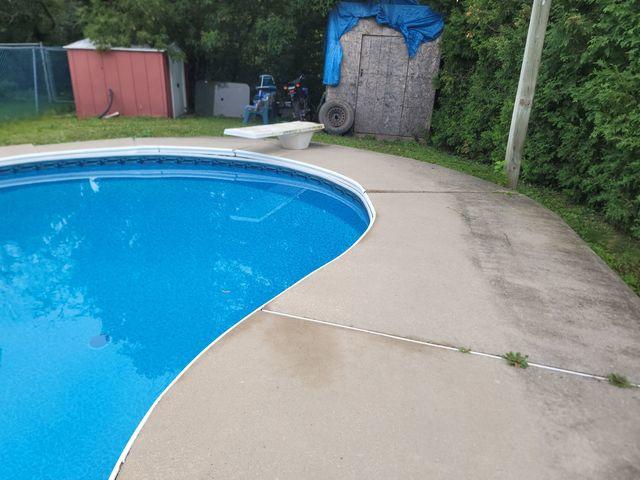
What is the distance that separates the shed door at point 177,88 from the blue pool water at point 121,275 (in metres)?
3.79

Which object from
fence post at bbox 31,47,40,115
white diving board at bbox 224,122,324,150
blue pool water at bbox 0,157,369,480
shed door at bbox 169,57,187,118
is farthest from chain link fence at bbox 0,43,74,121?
white diving board at bbox 224,122,324,150

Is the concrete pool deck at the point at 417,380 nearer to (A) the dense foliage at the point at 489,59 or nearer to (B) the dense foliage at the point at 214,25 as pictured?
(A) the dense foliage at the point at 489,59

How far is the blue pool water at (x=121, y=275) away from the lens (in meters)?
2.62

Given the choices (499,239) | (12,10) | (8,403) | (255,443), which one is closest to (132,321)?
(8,403)

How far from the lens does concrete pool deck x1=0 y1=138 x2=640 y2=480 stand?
1.78m

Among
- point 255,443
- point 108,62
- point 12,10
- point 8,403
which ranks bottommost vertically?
point 8,403

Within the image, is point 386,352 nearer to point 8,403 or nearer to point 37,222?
point 8,403

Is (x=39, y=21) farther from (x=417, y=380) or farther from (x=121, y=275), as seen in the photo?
(x=417, y=380)

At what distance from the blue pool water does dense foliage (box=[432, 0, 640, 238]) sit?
2.52 metres

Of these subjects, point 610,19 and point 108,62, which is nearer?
point 610,19

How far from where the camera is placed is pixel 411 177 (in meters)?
6.19

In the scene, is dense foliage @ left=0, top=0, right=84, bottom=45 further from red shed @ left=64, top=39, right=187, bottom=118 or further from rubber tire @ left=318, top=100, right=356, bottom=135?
rubber tire @ left=318, top=100, right=356, bottom=135

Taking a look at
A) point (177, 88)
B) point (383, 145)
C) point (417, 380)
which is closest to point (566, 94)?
point (383, 145)

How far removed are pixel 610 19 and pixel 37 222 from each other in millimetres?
6654
